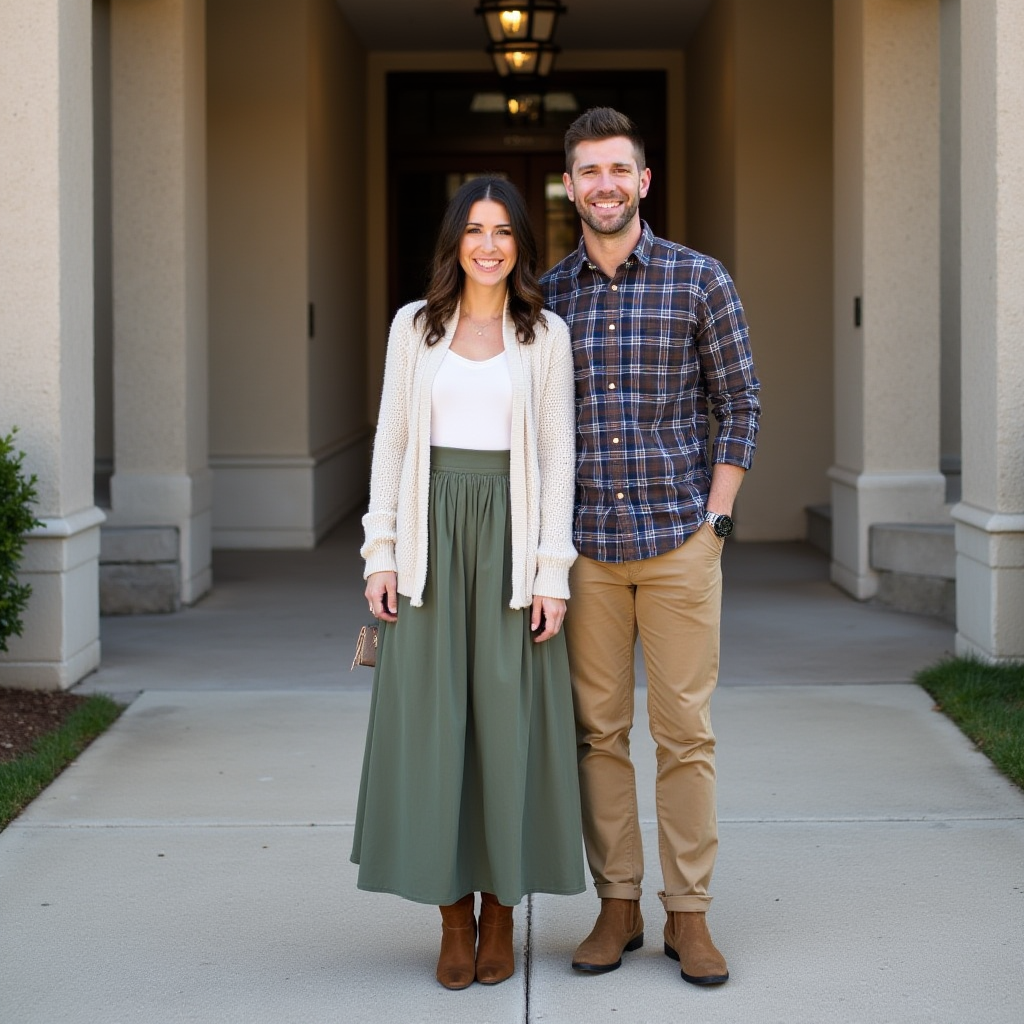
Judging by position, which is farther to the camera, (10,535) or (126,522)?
(126,522)

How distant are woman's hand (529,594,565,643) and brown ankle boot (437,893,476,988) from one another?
0.59 m

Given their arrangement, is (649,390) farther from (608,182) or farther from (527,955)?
(527,955)

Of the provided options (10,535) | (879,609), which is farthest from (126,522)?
(879,609)

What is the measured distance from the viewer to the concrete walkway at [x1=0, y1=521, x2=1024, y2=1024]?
3.34 m

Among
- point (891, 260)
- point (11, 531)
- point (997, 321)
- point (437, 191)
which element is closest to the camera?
point (11, 531)

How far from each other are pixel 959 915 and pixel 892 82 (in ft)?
17.2

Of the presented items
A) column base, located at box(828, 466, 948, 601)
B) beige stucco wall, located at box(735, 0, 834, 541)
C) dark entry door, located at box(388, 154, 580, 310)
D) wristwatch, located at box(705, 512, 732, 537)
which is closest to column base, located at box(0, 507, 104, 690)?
wristwatch, located at box(705, 512, 732, 537)

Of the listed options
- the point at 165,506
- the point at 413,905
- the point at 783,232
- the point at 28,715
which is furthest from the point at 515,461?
the point at 783,232

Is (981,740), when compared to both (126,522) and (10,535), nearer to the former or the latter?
(10,535)

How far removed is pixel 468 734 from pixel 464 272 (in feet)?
3.25

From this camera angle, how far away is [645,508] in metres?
3.39

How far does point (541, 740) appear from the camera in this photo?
3.40 metres

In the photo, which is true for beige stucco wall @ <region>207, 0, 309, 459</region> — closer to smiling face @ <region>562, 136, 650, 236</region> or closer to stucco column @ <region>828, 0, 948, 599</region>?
stucco column @ <region>828, 0, 948, 599</region>

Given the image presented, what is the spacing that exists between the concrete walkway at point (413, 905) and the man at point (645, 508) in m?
0.27
